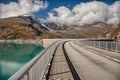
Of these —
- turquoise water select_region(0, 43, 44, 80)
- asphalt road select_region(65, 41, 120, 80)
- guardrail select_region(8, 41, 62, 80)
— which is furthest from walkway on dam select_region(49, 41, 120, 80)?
turquoise water select_region(0, 43, 44, 80)

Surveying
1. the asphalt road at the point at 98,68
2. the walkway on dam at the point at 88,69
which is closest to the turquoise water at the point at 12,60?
the walkway on dam at the point at 88,69

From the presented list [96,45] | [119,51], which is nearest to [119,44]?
[119,51]

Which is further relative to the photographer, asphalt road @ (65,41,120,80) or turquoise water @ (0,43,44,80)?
turquoise water @ (0,43,44,80)

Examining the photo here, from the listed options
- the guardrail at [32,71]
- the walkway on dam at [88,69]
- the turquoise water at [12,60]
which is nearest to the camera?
the guardrail at [32,71]

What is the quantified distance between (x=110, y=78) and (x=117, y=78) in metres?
0.32

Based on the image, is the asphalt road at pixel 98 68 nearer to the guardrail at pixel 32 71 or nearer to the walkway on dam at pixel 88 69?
the walkway on dam at pixel 88 69

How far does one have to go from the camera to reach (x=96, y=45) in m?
45.2

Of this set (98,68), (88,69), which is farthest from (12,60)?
(88,69)

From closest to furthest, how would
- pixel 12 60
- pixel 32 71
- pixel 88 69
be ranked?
pixel 32 71 → pixel 88 69 → pixel 12 60

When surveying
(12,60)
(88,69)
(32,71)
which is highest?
(32,71)

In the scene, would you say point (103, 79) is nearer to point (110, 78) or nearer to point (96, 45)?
point (110, 78)

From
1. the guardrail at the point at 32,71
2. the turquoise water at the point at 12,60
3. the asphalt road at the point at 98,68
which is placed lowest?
the turquoise water at the point at 12,60

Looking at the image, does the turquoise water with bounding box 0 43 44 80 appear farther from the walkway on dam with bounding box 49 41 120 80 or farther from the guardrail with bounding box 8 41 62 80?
the guardrail with bounding box 8 41 62 80

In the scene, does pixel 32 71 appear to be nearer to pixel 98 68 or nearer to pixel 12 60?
pixel 98 68
